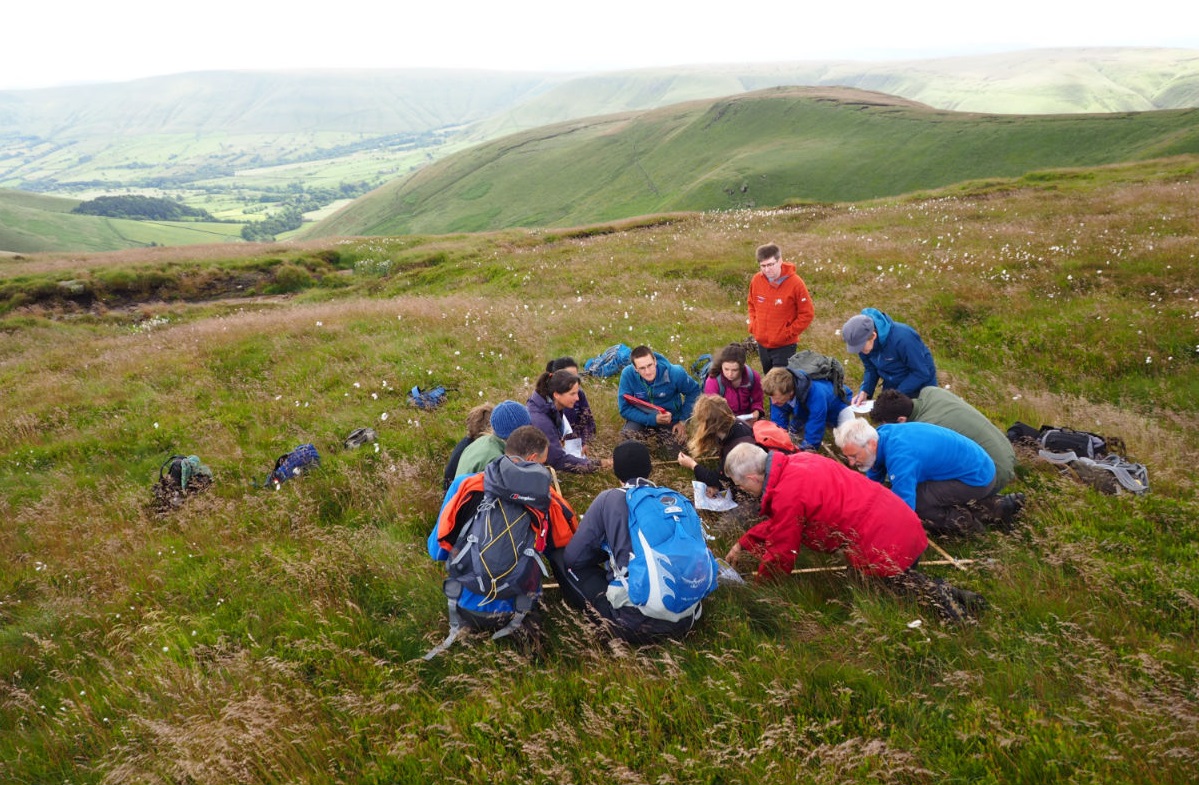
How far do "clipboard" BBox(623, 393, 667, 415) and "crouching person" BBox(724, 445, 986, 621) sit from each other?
338 centimetres

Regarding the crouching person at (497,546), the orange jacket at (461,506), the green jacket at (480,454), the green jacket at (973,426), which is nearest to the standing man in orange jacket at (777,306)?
the green jacket at (973,426)

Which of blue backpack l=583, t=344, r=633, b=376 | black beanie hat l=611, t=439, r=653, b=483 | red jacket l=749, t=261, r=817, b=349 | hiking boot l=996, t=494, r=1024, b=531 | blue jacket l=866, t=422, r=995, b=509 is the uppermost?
red jacket l=749, t=261, r=817, b=349

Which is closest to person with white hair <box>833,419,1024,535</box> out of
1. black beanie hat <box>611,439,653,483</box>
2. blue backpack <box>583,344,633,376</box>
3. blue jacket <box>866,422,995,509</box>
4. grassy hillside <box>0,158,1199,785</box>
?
blue jacket <box>866,422,995,509</box>

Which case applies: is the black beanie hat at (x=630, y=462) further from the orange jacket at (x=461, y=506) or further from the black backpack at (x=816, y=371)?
the black backpack at (x=816, y=371)

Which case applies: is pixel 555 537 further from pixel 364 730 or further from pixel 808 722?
pixel 808 722

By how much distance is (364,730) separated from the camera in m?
3.84

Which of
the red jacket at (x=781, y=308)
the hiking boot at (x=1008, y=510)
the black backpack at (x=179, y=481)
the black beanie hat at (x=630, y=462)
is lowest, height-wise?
the black backpack at (x=179, y=481)

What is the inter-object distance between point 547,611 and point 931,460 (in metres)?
4.04

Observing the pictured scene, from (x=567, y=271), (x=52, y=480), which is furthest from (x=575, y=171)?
(x=52, y=480)

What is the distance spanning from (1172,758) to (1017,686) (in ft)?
2.47

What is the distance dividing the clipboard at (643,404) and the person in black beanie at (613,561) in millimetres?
3302

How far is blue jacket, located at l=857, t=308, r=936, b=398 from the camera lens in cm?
754

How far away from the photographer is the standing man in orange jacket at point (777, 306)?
29.0 ft

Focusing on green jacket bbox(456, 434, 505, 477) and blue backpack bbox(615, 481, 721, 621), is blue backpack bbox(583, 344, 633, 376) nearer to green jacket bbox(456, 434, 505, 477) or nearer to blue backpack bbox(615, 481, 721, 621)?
green jacket bbox(456, 434, 505, 477)
